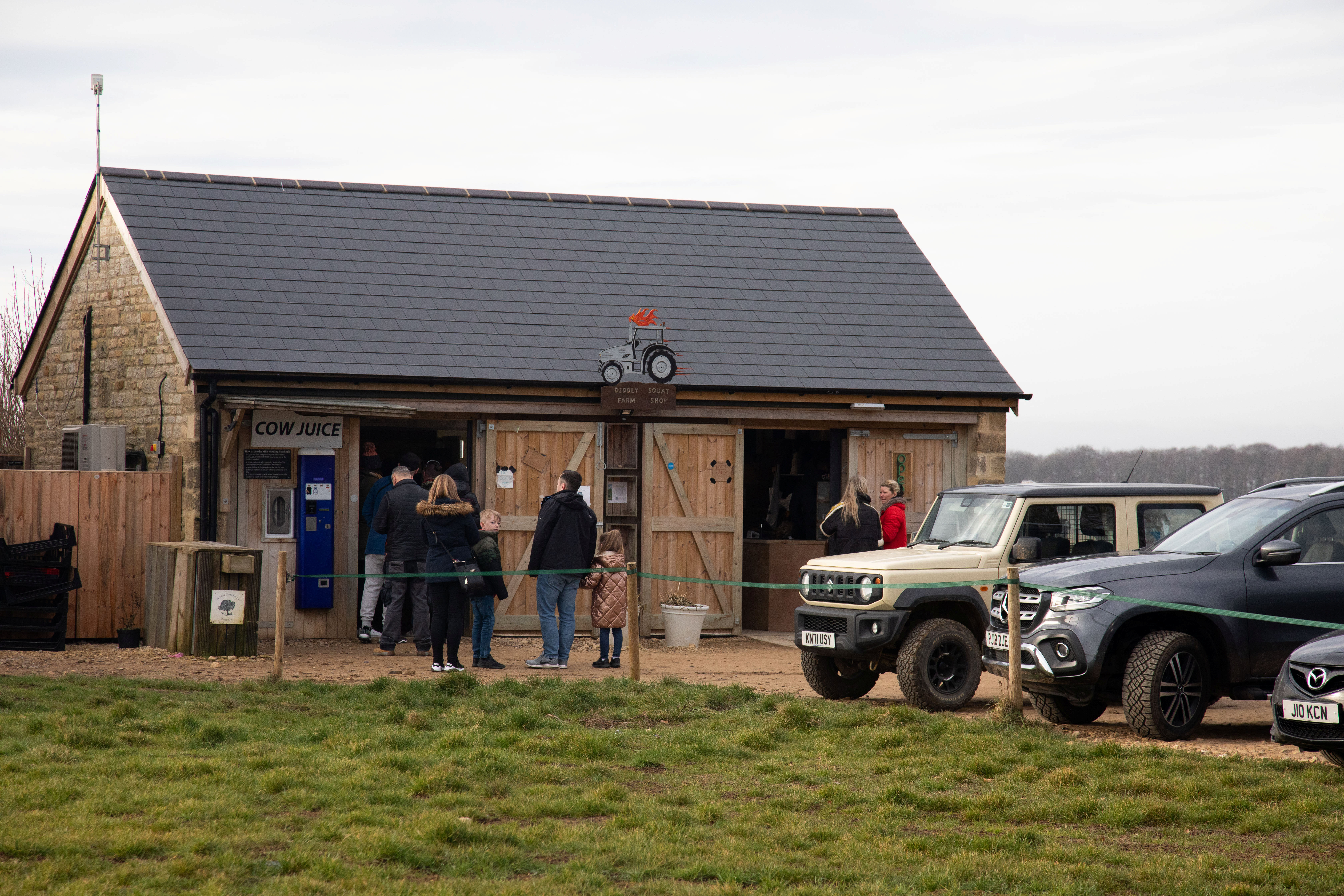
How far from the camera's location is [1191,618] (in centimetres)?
905

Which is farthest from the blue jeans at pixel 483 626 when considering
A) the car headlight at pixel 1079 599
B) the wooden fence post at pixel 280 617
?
the car headlight at pixel 1079 599

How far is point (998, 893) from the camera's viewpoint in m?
5.48

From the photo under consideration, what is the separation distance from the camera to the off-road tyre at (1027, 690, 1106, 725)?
32.3ft

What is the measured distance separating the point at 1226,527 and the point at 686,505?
7256 millimetres

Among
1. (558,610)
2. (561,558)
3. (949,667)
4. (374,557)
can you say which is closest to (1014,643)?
(949,667)

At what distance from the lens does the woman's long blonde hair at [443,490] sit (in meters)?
12.1

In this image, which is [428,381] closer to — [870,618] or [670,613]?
[670,613]

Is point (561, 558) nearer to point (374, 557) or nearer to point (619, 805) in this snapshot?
point (374, 557)

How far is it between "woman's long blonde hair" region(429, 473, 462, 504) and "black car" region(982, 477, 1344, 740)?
17.4 ft

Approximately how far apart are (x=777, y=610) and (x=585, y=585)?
458 centimetres

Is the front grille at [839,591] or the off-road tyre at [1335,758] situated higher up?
the front grille at [839,591]

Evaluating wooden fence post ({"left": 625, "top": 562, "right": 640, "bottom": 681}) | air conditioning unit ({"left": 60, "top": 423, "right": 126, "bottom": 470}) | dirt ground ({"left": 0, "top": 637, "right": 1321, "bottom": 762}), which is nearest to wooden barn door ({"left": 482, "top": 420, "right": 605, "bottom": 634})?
dirt ground ({"left": 0, "top": 637, "right": 1321, "bottom": 762})

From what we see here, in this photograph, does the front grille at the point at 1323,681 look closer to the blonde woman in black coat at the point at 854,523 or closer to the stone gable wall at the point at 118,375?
the blonde woman in black coat at the point at 854,523

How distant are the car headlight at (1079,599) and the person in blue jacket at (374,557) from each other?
23.5ft
